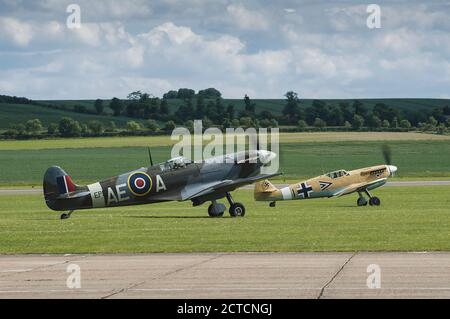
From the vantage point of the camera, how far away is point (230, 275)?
2230 centimetres

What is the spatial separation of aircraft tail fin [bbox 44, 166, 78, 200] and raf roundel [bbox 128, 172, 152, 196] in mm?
2112

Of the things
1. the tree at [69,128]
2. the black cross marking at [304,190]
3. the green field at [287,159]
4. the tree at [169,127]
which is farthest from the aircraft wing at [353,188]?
the tree at [69,128]

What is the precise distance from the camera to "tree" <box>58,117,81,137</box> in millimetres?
155125

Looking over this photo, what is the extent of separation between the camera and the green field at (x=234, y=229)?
28672 millimetres

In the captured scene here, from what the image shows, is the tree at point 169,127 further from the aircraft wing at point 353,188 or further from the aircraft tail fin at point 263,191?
the aircraft tail fin at point 263,191

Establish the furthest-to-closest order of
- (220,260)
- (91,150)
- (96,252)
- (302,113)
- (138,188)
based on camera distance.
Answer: (302,113), (91,150), (138,188), (96,252), (220,260)

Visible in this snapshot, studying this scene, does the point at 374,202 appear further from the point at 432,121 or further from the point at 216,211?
the point at 432,121

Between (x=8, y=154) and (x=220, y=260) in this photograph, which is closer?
(x=220, y=260)

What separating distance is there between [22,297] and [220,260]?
6764mm

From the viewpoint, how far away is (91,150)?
416ft

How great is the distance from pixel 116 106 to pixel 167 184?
15590 cm

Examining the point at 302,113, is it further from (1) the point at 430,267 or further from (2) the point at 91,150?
(1) the point at 430,267
